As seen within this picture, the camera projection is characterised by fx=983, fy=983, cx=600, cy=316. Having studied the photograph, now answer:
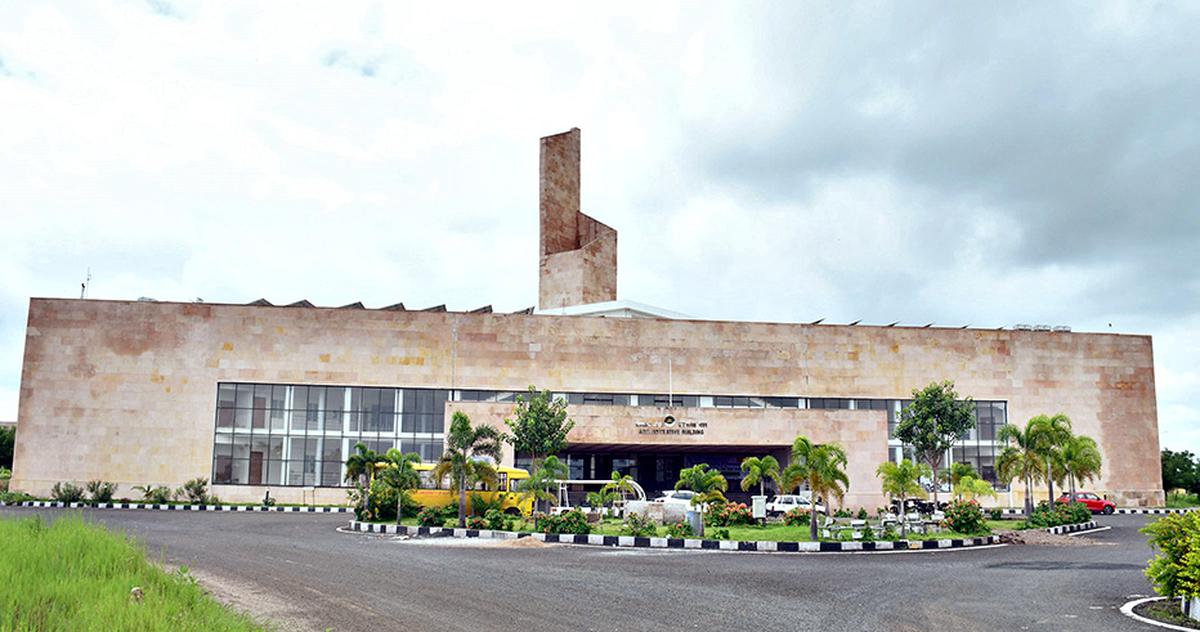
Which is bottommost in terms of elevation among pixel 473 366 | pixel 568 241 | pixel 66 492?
pixel 66 492

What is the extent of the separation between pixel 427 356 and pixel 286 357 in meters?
6.56

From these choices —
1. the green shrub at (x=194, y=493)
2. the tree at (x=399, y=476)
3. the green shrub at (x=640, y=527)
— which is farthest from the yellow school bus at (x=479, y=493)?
the green shrub at (x=194, y=493)

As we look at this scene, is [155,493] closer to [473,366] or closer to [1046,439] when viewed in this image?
[473,366]

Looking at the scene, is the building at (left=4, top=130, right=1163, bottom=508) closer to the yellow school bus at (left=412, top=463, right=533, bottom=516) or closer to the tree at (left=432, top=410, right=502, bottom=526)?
the yellow school bus at (left=412, top=463, right=533, bottom=516)

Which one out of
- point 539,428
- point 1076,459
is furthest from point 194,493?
point 1076,459

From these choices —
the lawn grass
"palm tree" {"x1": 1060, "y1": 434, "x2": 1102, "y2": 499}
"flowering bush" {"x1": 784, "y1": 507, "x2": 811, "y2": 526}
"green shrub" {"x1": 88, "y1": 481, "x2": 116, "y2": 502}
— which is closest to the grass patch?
"palm tree" {"x1": 1060, "y1": 434, "x2": 1102, "y2": 499}

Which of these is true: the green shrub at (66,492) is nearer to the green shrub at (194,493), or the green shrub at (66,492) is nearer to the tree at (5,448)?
the green shrub at (194,493)

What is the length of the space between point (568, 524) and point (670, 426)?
1831 cm

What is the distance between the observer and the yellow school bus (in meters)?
31.3

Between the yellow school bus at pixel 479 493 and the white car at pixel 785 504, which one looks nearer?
the yellow school bus at pixel 479 493

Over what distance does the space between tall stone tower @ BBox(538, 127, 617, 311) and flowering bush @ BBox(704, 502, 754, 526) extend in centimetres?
2926

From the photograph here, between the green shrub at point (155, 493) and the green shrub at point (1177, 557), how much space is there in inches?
1557

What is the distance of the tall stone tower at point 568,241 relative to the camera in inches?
2261

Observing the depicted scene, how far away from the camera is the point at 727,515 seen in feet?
90.1
